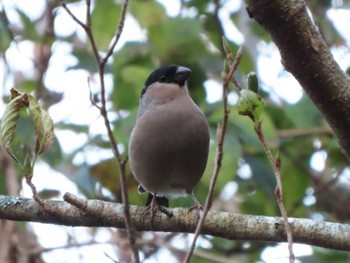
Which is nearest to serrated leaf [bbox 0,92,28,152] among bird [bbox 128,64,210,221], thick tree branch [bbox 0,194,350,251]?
thick tree branch [bbox 0,194,350,251]

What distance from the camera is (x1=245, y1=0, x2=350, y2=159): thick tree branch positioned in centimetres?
232

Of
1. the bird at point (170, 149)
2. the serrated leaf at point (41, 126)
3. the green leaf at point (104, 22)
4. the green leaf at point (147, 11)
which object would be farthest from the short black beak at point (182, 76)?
the serrated leaf at point (41, 126)

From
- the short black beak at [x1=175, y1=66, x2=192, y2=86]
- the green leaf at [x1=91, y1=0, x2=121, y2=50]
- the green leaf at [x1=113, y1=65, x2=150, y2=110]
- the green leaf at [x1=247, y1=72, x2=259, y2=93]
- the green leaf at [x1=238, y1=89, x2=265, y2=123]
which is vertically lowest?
the green leaf at [x1=238, y1=89, x2=265, y2=123]

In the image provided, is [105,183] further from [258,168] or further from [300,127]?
[300,127]

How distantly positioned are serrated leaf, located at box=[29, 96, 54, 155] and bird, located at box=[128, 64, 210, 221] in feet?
3.10

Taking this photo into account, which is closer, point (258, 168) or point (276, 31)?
point (276, 31)

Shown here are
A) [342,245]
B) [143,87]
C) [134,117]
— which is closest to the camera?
[342,245]

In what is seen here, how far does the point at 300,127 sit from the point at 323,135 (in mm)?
335

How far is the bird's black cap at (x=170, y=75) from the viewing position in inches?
171

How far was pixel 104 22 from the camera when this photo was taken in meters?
4.96

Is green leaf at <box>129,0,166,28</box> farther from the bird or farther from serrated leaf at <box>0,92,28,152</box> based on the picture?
serrated leaf at <box>0,92,28,152</box>

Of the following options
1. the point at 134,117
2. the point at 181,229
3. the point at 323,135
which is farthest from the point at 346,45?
the point at 181,229

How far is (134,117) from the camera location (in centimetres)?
429

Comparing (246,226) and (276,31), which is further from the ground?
(276,31)
